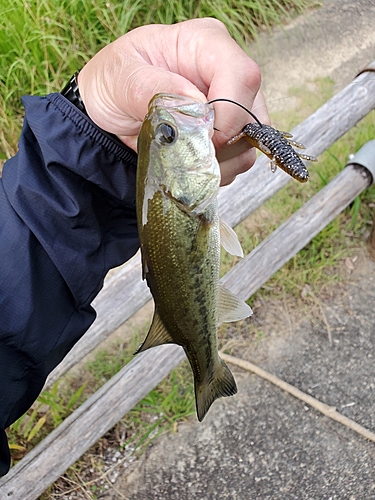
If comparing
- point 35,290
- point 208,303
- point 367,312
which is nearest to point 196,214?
point 208,303

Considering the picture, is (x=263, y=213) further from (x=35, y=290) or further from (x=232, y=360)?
(x=35, y=290)

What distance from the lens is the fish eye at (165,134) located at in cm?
122

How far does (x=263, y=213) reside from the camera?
143 inches

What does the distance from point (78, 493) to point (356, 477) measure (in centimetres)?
145

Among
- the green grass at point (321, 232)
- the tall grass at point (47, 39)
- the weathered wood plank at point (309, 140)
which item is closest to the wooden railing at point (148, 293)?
the weathered wood plank at point (309, 140)

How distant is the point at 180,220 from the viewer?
1.31 metres

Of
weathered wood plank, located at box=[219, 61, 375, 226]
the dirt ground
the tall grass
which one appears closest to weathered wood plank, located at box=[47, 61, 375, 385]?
weathered wood plank, located at box=[219, 61, 375, 226]

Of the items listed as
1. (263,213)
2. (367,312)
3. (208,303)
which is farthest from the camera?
(263,213)

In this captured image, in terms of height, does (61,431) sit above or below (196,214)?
below

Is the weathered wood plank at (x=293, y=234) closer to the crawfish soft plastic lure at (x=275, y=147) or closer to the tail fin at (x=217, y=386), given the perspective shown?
the tail fin at (x=217, y=386)

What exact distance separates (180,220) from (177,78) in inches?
14.0

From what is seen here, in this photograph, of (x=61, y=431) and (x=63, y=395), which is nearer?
(x=61, y=431)

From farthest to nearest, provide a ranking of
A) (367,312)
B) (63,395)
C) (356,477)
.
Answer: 1. (367,312)
2. (63,395)
3. (356,477)

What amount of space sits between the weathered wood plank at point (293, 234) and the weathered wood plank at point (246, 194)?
257 mm
